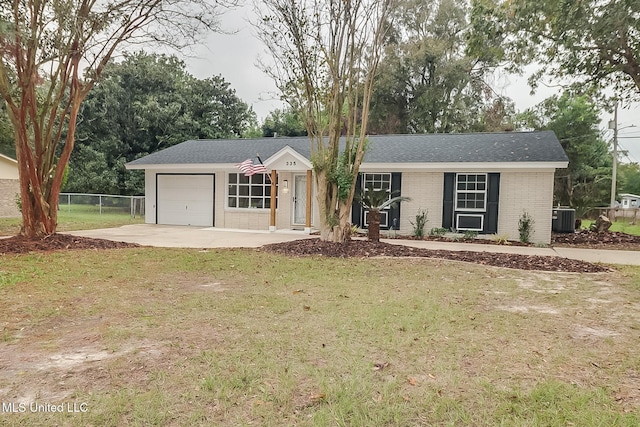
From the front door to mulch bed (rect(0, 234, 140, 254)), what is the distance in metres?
5.94

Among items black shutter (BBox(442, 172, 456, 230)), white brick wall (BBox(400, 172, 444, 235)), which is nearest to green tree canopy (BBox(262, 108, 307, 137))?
white brick wall (BBox(400, 172, 444, 235))

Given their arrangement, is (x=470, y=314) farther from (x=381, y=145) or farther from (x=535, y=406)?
(x=381, y=145)

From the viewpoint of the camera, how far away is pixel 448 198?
13.0 metres

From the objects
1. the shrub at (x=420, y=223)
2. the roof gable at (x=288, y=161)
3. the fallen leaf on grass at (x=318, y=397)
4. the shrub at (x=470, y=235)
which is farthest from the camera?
the roof gable at (x=288, y=161)

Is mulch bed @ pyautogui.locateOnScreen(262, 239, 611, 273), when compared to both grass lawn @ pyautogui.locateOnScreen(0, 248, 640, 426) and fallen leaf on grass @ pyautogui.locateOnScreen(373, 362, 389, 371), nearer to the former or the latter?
grass lawn @ pyautogui.locateOnScreen(0, 248, 640, 426)

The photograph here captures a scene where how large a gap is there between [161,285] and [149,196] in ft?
39.2

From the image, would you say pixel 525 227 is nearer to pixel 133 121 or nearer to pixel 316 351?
pixel 316 351

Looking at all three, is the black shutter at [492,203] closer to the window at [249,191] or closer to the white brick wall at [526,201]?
the white brick wall at [526,201]

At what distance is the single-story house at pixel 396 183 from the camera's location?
1241 centimetres

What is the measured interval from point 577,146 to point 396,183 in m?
20.5

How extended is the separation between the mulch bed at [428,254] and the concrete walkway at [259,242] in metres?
0.99

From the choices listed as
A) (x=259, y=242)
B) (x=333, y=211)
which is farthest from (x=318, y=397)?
(x=259, y=242)

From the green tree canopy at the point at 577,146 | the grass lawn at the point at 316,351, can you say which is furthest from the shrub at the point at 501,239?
the green tree canopy at the point at 577,146

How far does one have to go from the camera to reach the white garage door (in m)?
15.9
